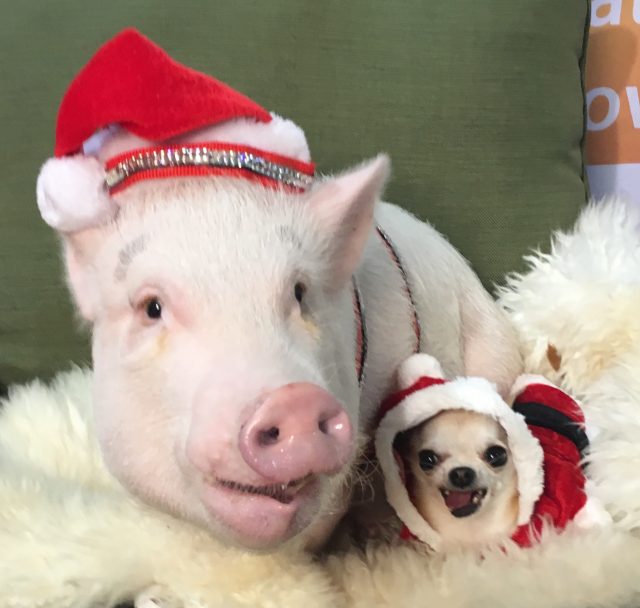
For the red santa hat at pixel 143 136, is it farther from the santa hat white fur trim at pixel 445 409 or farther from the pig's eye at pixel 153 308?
the santa hat white fur trim at pixel 445 409

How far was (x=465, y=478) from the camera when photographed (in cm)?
71

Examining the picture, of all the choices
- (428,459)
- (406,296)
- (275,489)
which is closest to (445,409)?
(428,459)

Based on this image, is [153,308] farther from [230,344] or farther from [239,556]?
[239,556]

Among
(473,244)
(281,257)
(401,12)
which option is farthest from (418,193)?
(281,257)

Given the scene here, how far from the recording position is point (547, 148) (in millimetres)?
1000

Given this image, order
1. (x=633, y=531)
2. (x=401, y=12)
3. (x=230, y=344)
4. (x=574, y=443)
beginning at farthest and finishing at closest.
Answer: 1. (x=401, y=12)
2. (x=574, y=443)
3. (x=633, y=531)
4. (x=230, y=344)

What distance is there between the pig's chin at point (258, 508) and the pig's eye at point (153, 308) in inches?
5.2

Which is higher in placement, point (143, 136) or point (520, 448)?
point (143, 136)

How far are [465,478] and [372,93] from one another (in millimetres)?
518

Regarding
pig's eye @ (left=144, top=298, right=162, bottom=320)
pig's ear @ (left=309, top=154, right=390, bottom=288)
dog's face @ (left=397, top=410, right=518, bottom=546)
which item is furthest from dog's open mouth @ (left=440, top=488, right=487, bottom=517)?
pig's eye @ (left=144, top=298, right=162, bottom=320)

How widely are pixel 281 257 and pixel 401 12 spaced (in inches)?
21.5

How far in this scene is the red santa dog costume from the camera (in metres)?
0.71

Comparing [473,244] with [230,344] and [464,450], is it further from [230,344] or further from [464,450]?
[230,344]

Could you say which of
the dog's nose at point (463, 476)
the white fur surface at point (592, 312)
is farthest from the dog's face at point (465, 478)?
the white fur surface at point (592, 312)
